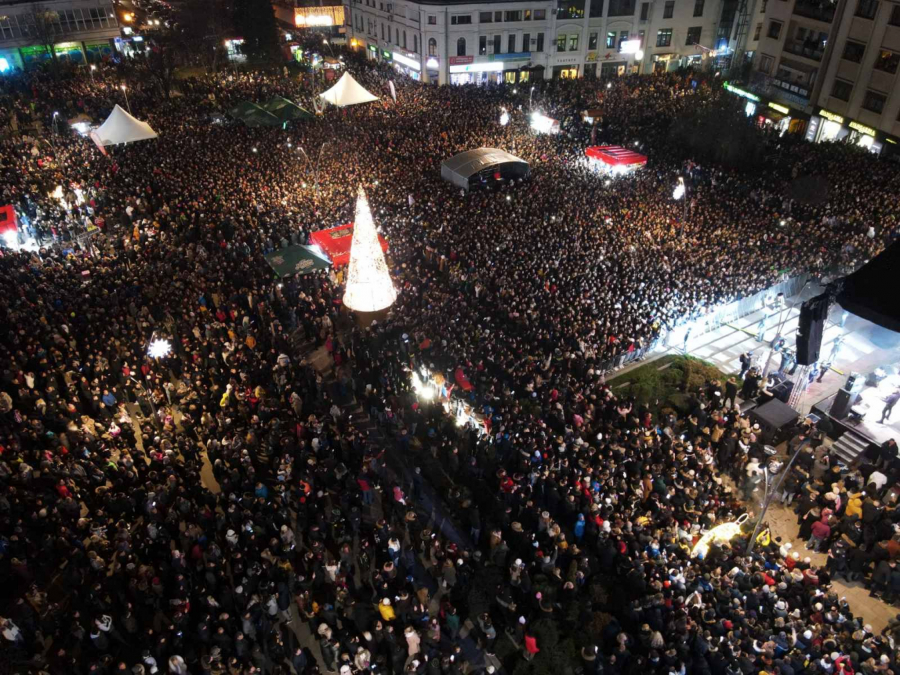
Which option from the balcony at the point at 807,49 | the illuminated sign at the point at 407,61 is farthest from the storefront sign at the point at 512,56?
the balcony at the point at 807,49

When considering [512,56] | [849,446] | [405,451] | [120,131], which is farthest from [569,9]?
[405,451]

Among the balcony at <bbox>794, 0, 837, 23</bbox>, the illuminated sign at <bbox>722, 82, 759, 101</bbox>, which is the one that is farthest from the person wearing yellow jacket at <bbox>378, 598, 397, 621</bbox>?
the illuminated sign at <bbox>722, 82, 759, 101</bbox>

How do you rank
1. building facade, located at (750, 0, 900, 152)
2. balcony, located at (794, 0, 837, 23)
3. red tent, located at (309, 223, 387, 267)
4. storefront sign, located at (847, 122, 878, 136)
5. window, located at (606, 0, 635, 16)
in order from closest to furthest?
red tent, located at (309, 223, 387, 267), building facade, located at (750, 0, 900, 152), storefront sign, located at (847, 122, 878, 136), balcony, located at (794, 0, 837, 23), window, located at (606, 0, 635, 16)

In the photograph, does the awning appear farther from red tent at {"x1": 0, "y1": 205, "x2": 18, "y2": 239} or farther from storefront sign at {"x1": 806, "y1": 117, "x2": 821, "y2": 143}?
storefront sign at {"x1": 806, "y1": 117, "x2": 821, "y2": 143}

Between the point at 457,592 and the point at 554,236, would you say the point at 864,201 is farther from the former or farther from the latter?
the point at 457,592

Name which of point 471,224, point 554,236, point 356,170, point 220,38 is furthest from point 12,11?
point 554,236
